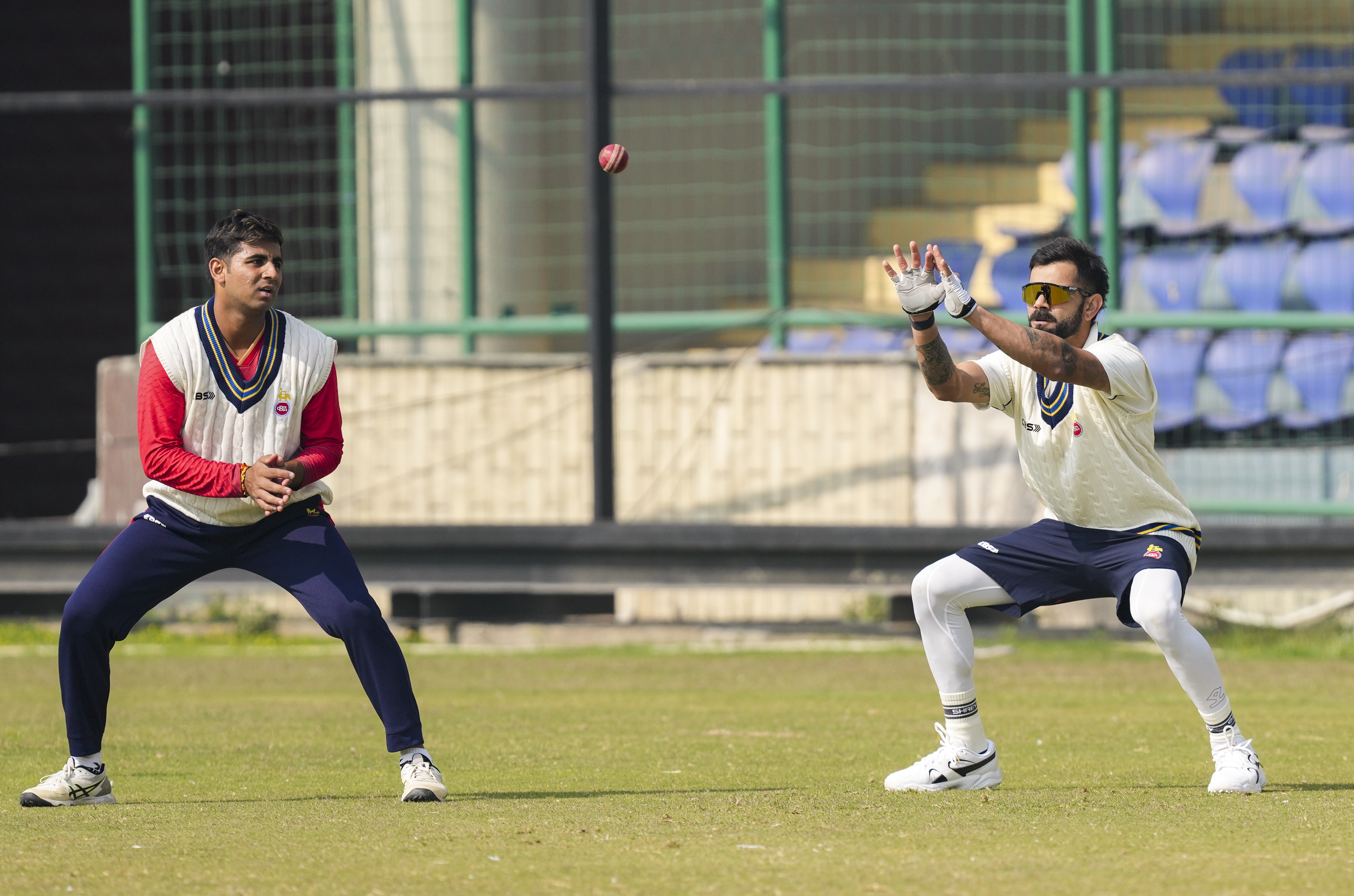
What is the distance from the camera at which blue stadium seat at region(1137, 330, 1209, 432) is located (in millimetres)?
12961

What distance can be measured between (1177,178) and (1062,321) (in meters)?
7.41

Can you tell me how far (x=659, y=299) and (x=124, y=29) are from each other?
669 cm

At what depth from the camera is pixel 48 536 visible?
1182 centimetres

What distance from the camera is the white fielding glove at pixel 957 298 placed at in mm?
5969

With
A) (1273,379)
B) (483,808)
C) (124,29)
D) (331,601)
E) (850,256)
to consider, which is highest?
(124,29)

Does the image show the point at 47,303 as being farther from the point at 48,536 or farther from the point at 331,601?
the point at 331,601

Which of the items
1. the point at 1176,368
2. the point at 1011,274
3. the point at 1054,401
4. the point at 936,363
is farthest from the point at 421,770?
the point at 1176,368

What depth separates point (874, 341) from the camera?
43.2 ft

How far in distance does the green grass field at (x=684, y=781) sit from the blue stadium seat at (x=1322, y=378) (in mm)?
1989

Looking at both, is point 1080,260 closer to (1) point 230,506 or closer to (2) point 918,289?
A: (2) point 918,289

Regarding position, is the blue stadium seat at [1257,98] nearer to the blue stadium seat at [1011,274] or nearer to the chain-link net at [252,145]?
the blue stadium seat at [1011,274]

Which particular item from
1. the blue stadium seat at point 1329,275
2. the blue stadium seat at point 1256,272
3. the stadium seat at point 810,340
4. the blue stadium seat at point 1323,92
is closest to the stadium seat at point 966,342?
the stadium seat at point 810,340

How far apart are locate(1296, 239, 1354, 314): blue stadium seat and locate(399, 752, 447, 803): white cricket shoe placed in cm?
864

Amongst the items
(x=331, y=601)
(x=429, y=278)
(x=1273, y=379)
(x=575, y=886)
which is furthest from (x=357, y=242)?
(x=575, y=886)
